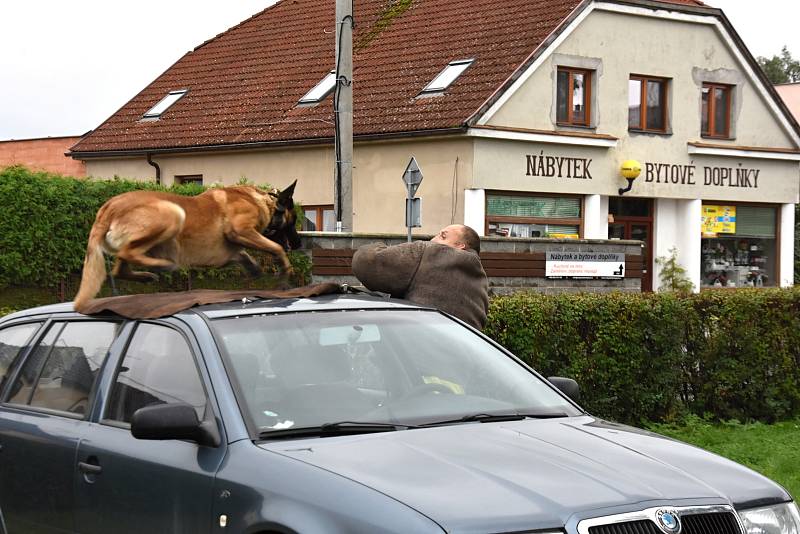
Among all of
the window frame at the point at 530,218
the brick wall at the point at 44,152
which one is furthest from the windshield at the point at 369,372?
the brick wall at the point at 44,152

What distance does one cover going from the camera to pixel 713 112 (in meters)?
31.5

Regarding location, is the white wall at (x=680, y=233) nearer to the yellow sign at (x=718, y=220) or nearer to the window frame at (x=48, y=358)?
the yellow sign at (x=718, y=220)

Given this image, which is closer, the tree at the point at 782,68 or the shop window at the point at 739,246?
the shop window at the point at 739,246

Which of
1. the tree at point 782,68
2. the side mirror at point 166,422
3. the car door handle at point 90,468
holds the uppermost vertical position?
the tree at point 782,68

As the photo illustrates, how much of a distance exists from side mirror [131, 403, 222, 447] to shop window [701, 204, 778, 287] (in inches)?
1104

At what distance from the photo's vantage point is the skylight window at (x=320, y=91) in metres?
30.2

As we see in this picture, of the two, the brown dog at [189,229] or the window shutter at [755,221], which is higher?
the brown dog at [189,229]

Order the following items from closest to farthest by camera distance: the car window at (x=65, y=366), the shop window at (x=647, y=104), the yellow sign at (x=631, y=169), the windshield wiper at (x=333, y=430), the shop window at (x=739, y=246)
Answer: the windshield wiper at (x=333, y=430)
the car window at (x=65, y=366)
the yellow sign at (x=631, y=169)
the shop window at (x=647, y=104)
the shop window at (x=739, y=246)

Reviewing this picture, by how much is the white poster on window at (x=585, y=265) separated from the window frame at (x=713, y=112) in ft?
31.1

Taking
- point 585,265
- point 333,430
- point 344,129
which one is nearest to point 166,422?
point 333,430

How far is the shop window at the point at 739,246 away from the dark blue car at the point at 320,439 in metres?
26.7

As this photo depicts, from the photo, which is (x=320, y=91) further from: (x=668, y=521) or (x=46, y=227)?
(x=668, y=521)

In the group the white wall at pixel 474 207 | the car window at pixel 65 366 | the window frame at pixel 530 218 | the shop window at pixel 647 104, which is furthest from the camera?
the shop window at pixel 647 104

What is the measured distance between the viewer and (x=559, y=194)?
1128 inches
